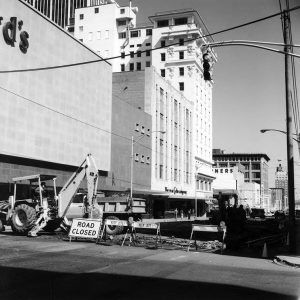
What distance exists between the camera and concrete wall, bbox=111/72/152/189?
186ft

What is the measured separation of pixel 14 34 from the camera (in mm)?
37969

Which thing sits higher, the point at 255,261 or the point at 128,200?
the point at 128,200

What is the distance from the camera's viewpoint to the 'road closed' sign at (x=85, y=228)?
2108 centimetres

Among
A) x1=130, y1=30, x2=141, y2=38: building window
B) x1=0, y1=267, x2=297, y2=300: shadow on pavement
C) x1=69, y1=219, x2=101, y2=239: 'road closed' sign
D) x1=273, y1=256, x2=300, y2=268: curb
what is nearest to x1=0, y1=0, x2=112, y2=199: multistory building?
x1=69, y1=219, x2=101, y2=239: 'road closed' sign

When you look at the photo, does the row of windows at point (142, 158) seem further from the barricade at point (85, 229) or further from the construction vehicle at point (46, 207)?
the barricade at point (85, 229)

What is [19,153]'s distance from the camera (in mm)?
38656

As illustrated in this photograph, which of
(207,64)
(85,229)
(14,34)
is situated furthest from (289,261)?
(14,34)

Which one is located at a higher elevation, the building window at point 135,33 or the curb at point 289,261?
the building window at point 135,33

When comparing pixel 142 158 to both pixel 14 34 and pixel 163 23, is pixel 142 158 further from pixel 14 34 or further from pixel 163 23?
pixel 163 23

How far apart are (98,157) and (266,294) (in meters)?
42.4

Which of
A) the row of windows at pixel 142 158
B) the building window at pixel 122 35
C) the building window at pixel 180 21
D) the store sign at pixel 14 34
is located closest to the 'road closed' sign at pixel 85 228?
the store sign at pixel 14 34

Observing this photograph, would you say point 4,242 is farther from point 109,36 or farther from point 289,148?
point 109,36

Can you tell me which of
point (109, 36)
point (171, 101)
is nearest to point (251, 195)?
point (109, 36)

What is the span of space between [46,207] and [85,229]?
3413mm
